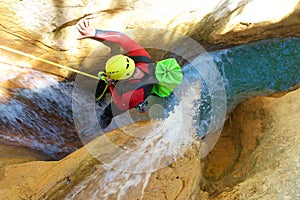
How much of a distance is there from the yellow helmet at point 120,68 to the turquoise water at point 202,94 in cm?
93

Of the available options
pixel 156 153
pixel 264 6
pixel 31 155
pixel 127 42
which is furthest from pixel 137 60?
pixel 264 6

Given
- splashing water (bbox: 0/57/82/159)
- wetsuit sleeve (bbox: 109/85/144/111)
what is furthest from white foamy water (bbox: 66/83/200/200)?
splashing water (bbox: 0/57/82/159)

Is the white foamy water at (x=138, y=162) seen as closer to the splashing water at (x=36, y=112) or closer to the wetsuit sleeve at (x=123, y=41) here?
the wetsuit sleeve at (x=123, y=41)

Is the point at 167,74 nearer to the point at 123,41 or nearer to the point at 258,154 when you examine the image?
the point at 123,41

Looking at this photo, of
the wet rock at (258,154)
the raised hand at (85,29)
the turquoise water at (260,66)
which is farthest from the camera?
the turquoise water at (260,66)

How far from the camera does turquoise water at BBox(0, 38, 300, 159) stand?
9.93 ft

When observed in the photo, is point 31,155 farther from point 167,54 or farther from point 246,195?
point 246,195

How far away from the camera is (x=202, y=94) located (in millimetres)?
4164

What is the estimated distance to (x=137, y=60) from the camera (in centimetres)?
265

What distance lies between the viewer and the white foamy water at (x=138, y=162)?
2.21m

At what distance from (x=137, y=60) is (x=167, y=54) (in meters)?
1.10

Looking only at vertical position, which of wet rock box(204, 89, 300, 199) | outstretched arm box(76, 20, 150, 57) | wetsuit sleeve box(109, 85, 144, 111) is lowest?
wet rock box(204, 89, 300, 199)

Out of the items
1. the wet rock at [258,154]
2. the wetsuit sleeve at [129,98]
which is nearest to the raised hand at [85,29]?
the wetsuit sleeve at [129,98]

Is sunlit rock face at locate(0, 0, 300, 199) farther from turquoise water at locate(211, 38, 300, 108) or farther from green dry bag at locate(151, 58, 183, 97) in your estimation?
turquoise water at locate(211, 38, 300, 108)
